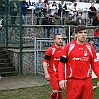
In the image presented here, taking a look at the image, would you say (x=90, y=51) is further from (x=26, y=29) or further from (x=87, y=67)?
(x=26, y=29)

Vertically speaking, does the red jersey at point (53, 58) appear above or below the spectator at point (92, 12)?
below

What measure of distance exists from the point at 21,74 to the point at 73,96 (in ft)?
27.8

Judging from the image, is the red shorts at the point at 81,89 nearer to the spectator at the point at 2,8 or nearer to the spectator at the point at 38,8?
the spectator at the point at 2,8

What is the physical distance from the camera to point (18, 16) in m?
15.1

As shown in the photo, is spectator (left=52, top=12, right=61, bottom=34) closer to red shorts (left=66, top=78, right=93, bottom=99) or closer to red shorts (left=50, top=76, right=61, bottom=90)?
red shorts (left=50, top=76, right=61, bottom=90)

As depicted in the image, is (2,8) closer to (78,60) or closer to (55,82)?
(55,82)

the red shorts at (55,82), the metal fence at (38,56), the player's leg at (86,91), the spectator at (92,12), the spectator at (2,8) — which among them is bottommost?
the metal fence at (38,56)

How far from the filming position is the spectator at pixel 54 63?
8.02m

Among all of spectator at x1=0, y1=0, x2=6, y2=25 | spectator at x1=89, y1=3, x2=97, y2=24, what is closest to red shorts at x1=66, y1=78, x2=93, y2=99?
spectator at x1=0, y1=0, x2=6, y2=25

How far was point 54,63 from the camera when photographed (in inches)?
323

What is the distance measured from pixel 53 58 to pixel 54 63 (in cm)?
14

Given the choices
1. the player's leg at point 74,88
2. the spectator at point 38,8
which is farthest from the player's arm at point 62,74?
the spectator at point 38,8

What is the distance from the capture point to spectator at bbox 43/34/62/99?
802 cm

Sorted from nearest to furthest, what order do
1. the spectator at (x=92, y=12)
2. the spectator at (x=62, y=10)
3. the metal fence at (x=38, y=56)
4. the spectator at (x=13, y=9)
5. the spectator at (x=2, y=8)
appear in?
the metal fence at (x=38, y=56) → the spectator at (x=13, y=9) → the spectator at (x=2, y=8) → the spectator at (x=62, y=10) → the spectator at (x=92, y=12)
